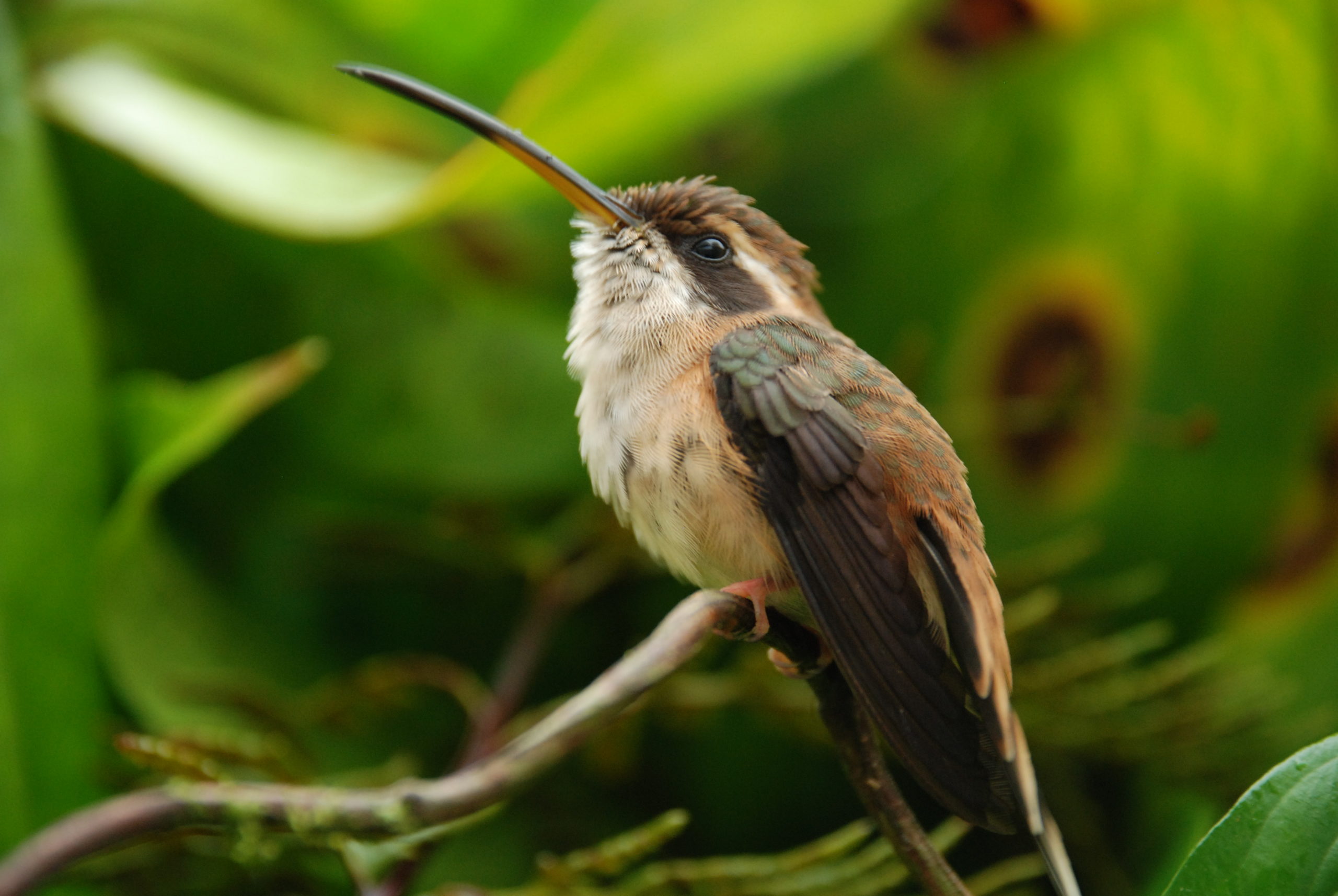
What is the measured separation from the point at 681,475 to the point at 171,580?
1.80ft

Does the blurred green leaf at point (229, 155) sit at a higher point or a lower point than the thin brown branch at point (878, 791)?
higher

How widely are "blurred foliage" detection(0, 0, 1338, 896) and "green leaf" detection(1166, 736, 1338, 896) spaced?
0.33 meters

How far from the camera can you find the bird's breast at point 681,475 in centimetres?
55

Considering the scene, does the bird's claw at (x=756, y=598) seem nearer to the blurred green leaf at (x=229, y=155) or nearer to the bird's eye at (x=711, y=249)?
the bird's eye at (x=711, y=249)

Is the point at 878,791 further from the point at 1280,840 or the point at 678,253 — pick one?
the point at 678,253

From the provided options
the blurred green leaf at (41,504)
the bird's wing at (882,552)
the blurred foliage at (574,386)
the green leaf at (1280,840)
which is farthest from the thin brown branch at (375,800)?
the blurred green leaf at (41,504)

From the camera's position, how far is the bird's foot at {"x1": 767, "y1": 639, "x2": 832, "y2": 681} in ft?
1.70

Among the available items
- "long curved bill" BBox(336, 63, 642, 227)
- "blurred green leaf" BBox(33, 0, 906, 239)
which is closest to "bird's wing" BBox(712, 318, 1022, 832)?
"long curved bill" BBox(336, 63, 642, 227)

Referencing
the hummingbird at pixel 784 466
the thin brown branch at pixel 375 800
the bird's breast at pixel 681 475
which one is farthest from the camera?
the bird's breast at pixel 681 475

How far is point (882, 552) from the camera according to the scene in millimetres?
491

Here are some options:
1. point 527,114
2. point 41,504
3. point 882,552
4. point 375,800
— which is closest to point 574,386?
point 527,114

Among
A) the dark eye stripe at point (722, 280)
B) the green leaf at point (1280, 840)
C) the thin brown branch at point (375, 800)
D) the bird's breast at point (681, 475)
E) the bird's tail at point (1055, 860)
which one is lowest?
the green leaf at point (1280, 840)

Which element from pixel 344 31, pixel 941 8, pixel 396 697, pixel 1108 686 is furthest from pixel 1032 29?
pixel 396 697

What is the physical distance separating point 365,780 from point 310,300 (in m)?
0.41
